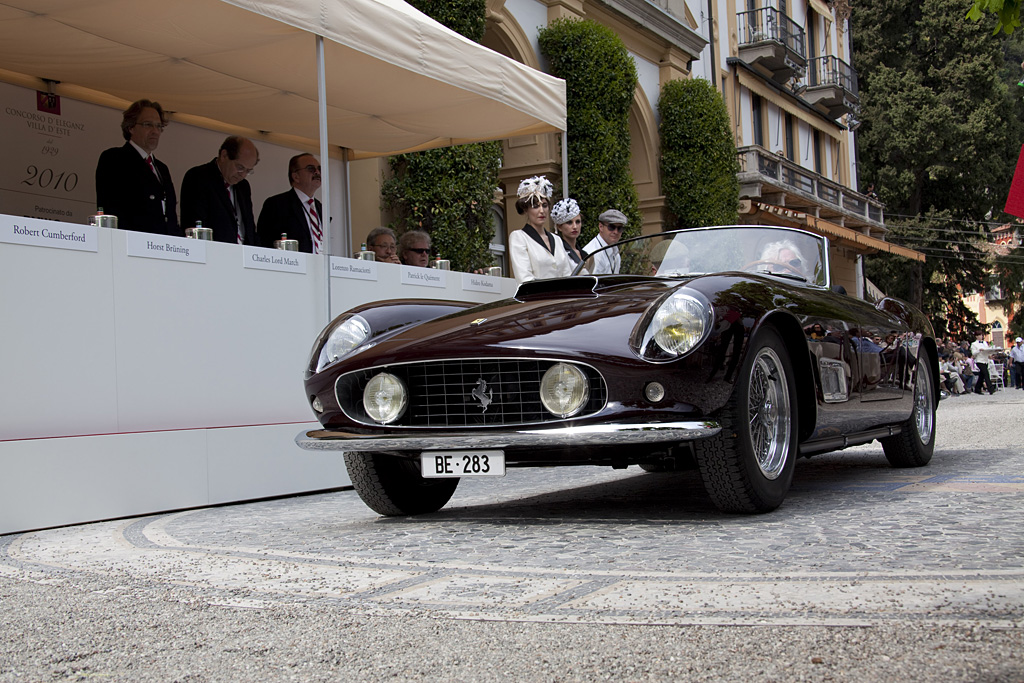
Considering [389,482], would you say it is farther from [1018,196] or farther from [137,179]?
[137,179]

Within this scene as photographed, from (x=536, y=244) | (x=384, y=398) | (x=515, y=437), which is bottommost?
(x=515, y=437)

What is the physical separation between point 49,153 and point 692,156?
1436 cm

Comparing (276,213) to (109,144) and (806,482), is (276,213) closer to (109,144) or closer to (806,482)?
(109,144)

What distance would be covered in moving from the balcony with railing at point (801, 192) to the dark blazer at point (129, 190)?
19.7m

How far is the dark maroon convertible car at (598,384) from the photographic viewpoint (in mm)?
4094

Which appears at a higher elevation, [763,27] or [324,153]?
[763,27]

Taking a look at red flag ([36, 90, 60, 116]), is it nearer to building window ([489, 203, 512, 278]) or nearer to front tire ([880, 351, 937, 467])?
front tire ([880, 351, 937, 467])

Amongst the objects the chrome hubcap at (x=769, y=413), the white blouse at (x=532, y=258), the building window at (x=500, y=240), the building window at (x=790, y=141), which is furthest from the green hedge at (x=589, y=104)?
the building window at (x=790, y=141)

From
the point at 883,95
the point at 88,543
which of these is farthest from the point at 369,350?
the point at 883,95

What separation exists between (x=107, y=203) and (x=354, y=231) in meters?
4.51

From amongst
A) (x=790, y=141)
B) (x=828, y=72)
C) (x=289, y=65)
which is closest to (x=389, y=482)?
(x=289, y=65)

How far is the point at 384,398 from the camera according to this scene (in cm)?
463

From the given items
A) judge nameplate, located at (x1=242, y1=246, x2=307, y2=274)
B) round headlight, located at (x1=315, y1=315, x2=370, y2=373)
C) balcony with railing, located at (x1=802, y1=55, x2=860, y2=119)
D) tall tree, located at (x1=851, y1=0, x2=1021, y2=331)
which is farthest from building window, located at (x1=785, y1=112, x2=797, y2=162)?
round headlight, located at (x1=315, y1=315, x2=370, y2=373)

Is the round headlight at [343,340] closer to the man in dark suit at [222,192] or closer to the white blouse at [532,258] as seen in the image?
the white blouse at [532,258]
